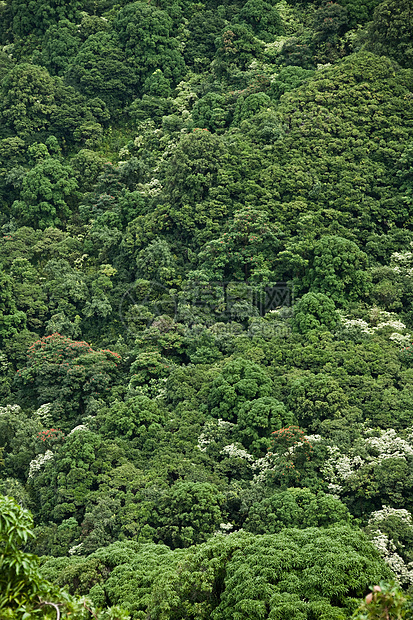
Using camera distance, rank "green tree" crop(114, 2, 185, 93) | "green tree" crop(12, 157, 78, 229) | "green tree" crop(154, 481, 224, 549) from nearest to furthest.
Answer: "green tree" crop(154, 481, 224, 549) < "green tree" crop(12, 157, 78, 229) < "green tree" crop(114, 2, 185, 93)

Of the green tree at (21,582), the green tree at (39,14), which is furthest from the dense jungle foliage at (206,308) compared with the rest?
the green tree at (39,14)

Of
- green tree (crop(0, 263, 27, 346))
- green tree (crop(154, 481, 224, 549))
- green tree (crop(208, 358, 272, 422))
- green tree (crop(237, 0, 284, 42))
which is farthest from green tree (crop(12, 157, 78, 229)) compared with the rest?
green tree (crop(154, 481, 224, 549))

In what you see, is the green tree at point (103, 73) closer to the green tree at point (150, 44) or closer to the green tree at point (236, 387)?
the green tree at point (150, 44)

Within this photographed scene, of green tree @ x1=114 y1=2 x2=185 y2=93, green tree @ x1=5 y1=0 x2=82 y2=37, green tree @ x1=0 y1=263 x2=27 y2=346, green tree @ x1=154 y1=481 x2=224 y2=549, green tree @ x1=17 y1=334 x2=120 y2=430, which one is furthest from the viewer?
green tree @ x1=5 y1=0 x2=82 y2=37

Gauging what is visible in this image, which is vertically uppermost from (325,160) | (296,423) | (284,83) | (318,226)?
(284,83)

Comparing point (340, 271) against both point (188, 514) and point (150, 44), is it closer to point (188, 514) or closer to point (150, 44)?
point (188, 514)

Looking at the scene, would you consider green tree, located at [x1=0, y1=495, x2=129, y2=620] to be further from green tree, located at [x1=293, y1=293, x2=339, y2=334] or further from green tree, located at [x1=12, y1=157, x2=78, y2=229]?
green tree, located at [x1=12, y1=157, x2=78, y2=229]

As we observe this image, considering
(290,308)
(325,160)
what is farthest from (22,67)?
(290,308)

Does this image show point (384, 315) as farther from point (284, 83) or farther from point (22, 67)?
point (22, 67)
